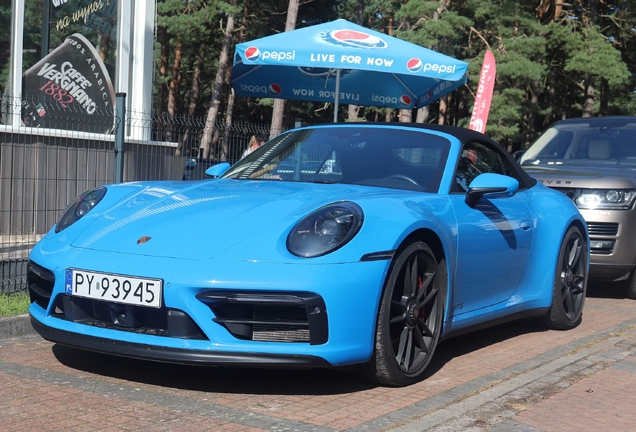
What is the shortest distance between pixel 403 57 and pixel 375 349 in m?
6.64

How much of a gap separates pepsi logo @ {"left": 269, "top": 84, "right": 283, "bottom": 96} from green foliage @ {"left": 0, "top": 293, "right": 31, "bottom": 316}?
6753mm

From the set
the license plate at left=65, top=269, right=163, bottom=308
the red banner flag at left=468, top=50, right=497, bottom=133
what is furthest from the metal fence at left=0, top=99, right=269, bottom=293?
the red banner flag at left=468, top=50, right=497, bottom=133

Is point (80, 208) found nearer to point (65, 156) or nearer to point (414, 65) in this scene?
point (65, 156)

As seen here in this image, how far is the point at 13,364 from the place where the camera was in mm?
4695

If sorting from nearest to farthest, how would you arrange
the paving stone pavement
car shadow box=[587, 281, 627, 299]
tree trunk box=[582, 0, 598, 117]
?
the paving stone pavement → car shadow box=[587, 281, 627, 299] → tree trunk box=[582, 0, 598, 117]

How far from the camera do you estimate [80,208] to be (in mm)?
4746

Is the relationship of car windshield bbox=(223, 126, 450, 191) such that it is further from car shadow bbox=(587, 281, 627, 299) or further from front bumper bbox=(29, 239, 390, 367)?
car shadow bbox=(587, 281, 627, 299)

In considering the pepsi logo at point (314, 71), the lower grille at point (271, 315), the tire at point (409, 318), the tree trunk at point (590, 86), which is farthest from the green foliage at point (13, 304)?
the tree trunk at point (590, 86)

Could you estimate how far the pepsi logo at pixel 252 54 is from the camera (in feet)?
33.9

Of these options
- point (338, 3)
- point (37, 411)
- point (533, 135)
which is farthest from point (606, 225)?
point (338, 3)

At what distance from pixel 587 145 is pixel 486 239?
4606 mm

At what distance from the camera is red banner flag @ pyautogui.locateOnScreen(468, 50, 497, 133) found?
12703mm

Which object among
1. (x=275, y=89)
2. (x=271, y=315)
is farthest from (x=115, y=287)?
(x=275, y=89)

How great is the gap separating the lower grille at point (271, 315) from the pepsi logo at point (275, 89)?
8.97 metres
